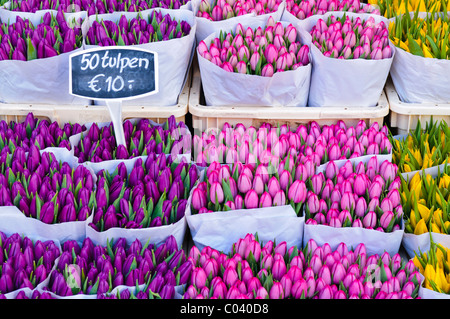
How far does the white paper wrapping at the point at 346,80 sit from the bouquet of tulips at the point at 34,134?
90 cm

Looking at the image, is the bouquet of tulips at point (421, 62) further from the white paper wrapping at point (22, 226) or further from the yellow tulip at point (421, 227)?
the white paper wrapping at point (22, 226)

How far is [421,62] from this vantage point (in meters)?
2.21

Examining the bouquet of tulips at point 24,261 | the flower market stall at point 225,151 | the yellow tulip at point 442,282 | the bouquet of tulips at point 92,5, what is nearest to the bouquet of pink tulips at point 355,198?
the flower market stall at point 225,151

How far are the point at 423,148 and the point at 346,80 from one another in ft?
1.23

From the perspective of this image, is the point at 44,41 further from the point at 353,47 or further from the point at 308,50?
the point at 353,47

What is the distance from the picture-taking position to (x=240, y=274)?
5.23ft

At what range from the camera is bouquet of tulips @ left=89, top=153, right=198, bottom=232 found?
1732 mm

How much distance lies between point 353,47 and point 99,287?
1.36 m

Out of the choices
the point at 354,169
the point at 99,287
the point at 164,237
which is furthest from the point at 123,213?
the point at 354,169

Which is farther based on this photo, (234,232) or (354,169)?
(354,169)

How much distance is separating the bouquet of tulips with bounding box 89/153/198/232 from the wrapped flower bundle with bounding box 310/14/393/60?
75cm

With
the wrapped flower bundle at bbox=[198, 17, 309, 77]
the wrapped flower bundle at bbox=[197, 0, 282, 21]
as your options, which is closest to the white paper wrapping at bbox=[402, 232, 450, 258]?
the wrapped flower bundle at bbox=[198, 17, 309, 77]

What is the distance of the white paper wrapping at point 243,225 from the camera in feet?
5.81

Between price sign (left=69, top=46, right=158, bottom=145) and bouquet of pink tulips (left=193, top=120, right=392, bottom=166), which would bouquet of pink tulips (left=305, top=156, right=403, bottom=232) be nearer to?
bouquet of pink tulips (left=193, top=120, right=392, bottom=166)
